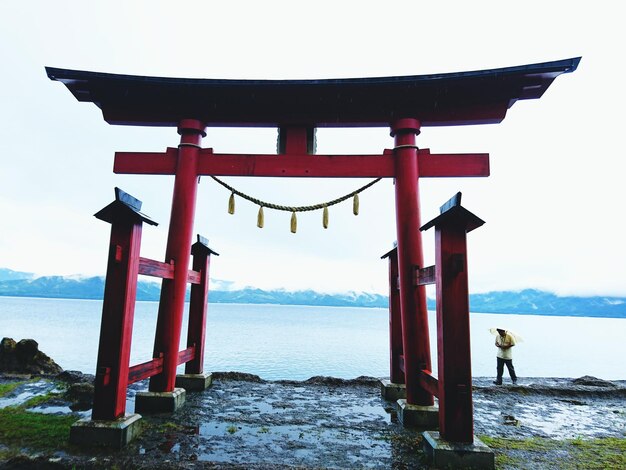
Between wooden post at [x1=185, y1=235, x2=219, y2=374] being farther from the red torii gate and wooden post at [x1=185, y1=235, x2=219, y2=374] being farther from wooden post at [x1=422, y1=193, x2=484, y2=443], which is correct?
wooden post at [x1=422, y1=193, x2=484, y2=443]

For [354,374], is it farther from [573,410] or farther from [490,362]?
[573,410]

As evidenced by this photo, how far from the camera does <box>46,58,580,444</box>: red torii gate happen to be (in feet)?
19.5

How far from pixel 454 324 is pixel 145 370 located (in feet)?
14.7

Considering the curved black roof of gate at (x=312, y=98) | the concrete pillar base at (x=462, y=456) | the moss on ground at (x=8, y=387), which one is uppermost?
the curved black roof of gate at (x=312, y=98)

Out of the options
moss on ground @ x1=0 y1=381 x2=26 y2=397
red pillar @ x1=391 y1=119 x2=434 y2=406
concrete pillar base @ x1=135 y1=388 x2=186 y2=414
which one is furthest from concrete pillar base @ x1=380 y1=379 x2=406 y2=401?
moss on ground @ x1=0 y1=381 x2=26 y2=397

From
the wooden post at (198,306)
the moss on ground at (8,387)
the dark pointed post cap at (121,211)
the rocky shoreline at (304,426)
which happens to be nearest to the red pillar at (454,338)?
the rocky shoreline at (304,426)

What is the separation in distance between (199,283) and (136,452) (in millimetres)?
3996

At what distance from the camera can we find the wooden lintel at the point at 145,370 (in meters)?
5.03

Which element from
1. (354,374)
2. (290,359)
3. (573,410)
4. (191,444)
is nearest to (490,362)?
(354,374)

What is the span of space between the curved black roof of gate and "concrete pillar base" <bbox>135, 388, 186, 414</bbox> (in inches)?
189

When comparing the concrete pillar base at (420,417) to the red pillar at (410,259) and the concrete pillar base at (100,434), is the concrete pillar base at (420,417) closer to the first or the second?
the red pillar at (410,259)

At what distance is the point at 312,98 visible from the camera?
6.52 meters

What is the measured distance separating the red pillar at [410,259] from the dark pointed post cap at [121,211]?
397cm

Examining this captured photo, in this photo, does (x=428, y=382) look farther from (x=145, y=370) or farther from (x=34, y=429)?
(x=34, y=429)
